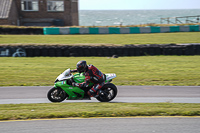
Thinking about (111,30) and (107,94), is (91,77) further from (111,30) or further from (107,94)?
(111,30)

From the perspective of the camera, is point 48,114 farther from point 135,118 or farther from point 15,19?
point 15,19

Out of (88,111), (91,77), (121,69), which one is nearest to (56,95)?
(91,77)

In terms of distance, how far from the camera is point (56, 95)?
9297 mm

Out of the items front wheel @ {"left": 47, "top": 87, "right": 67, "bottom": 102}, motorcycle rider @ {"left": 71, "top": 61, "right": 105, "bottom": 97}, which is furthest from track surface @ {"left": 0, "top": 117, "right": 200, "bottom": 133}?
front wheel @ {"left": 47, "top": 87, "right": 67, "bottom": 102}

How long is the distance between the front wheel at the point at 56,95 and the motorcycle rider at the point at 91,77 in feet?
1.55

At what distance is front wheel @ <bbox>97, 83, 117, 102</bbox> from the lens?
934cm

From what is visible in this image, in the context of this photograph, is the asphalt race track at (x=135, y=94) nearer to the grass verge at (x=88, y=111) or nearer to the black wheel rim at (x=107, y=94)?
the black wheel rim at (x=107, y=94)

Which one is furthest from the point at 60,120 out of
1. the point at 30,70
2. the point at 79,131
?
the point at 30,70

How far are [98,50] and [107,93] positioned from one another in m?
11.7

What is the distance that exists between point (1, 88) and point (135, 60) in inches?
387

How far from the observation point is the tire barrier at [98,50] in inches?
814

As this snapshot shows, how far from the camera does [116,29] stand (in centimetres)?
3091

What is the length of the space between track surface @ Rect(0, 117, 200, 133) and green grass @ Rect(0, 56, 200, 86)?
20.2ft

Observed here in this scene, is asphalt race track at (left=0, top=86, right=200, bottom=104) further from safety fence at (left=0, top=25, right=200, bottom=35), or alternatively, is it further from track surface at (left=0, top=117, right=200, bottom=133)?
safety fence at (left=0, top=25, right=200, bottom=35)
